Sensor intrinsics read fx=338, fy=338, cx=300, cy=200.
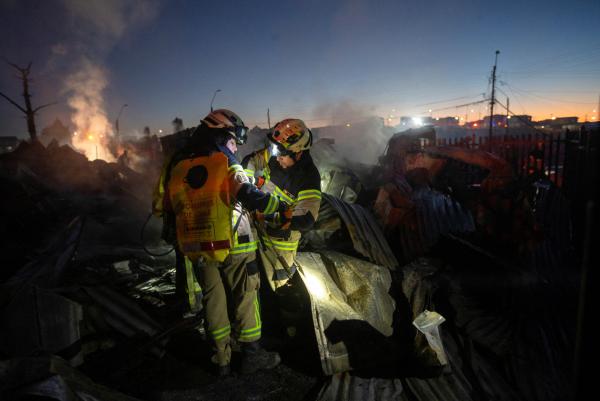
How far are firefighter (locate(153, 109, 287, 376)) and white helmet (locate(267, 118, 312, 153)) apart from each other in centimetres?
34

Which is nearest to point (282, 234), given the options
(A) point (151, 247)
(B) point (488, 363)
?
(B) point (488, 363)

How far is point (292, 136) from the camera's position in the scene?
323cm

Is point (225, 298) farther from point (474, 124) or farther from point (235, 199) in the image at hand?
point (474, 124)

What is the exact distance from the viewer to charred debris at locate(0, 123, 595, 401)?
2.63 m

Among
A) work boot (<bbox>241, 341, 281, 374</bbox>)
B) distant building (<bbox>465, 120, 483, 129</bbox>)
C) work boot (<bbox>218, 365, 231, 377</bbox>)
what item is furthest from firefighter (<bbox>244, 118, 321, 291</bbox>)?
distant building (<bbox>465, 120, 483, 129</bbox>)

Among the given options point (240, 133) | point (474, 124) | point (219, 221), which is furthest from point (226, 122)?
point (474, 124)

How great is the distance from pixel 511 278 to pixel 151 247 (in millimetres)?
6157

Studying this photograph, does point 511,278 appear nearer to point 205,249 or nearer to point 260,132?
point 205,249

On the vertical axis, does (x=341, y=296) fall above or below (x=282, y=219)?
below

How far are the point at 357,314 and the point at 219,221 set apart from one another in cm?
152

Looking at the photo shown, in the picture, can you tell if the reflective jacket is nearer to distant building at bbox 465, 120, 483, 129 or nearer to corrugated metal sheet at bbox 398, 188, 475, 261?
corrugated metal sheet at bbox 398, 188, 475, 261

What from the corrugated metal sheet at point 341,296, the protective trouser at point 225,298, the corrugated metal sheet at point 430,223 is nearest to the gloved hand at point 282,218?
the protective trouser at point 225,298

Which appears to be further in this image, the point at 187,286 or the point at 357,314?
the point at 187,286

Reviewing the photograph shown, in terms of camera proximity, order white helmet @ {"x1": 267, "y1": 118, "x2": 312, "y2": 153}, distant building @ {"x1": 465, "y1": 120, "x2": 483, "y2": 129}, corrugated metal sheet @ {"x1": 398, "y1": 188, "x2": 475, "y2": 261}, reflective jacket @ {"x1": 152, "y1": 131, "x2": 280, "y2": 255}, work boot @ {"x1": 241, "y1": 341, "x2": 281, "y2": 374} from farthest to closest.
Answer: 1. distant building @ {"x1": 465, "y1": 120, "x2": 483, "y2": 129}
2. corrugated metal sheet @ {"x1": 398, "y1": 188, "x2": 475, "y2": 261}
3. white helmet @ {"x1": 267, "y1": 118, "x2": 312, "y2": 153}
4. work boot @ {"x1": 241, "y1": 341, "x2": 281, "y2": 374}
5. reflective jacket @ {"x1": 152, "y1": 131, "x2": 280, "y2": 255}
